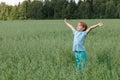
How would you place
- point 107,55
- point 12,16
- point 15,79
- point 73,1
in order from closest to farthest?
point 15,79 < point 107,55 < point 73,1 < point 12,16

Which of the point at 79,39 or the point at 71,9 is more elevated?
the point at 79,39

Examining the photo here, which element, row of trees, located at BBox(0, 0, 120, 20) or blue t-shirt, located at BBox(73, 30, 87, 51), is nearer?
blue t-shirt, located at BBox(73, 30, 87, 51)

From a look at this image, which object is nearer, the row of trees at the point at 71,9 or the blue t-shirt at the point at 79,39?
the blue t-shirt at the point at 79,39

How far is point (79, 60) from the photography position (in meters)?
7.95

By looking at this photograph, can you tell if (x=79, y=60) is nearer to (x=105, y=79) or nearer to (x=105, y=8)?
(x=105, y=79)

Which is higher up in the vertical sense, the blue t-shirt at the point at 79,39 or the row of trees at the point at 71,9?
the blue t-shirt at the point at 79,39

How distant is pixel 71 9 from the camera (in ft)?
281

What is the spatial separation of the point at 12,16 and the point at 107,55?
89.8m

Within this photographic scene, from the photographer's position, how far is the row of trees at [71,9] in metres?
84.9

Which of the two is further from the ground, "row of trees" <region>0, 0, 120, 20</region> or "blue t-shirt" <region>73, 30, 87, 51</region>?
"blue t-shirt" <region>73, 30, 87, 51</region>

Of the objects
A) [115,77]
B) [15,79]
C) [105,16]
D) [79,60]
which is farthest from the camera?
[105,16]

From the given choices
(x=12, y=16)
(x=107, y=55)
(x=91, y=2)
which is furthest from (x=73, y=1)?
(x=107, y=55)

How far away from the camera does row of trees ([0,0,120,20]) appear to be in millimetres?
84938

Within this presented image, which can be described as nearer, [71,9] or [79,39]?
[79,39]
